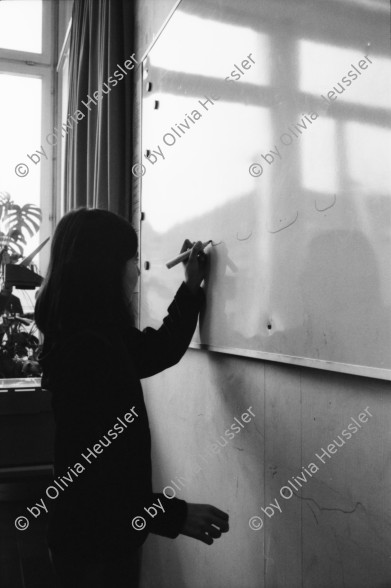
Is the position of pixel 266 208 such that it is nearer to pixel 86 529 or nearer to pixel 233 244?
pixel 233 244

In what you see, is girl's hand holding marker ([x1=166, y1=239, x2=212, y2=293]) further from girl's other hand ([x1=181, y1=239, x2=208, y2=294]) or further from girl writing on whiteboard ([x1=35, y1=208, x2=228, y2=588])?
girl writing on whiteboard ([x1=35, y1=208, x2=228, y2=588])

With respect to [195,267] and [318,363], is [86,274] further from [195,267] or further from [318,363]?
[318,363]

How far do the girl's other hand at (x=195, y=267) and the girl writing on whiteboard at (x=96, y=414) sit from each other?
0.65 feet

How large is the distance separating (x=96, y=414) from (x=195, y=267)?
506 mm

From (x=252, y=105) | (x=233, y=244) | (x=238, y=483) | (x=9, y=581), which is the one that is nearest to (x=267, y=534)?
(x=238, y=483)

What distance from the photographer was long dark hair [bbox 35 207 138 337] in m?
1.16

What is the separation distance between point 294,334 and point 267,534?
456 mm

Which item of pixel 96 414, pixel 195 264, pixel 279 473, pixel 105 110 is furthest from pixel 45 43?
pixel 279 473

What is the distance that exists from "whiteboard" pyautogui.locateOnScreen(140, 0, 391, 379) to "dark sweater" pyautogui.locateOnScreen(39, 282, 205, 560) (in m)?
0.30

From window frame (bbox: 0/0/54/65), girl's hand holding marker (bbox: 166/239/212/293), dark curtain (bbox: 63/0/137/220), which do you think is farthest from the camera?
window frame (bbox: 0/0/54/65)

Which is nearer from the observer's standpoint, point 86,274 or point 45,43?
point 86,274

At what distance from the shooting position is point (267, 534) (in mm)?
1163

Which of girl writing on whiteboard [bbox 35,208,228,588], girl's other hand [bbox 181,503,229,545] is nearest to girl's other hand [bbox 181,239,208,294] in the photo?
girl writing on whiteboard [bbox 35,208,228,588]

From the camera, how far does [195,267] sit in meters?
1.43
